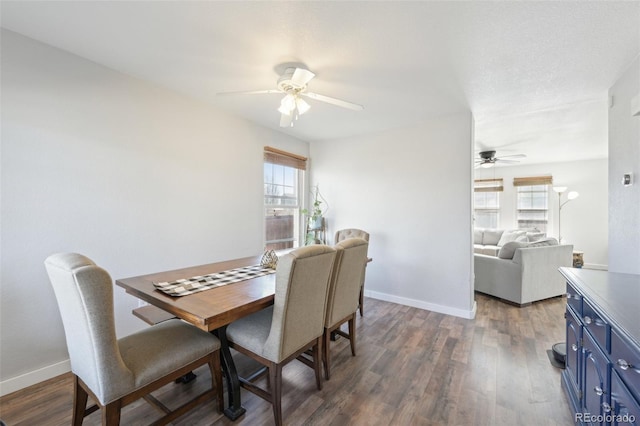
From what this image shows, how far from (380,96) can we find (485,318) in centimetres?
282

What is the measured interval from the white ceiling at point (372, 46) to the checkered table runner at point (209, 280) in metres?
1.66

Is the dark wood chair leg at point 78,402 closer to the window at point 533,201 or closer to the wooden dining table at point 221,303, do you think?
the wooden dining table at point 221,303

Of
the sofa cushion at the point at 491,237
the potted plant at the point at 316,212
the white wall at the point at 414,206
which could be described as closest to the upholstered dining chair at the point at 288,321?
the white wall at the point at 414,206

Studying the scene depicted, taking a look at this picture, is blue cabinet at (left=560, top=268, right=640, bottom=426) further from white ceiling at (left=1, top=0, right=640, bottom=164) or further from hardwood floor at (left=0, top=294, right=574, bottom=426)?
white ceiling at (left=1, top=0, right=640, bottom=164)

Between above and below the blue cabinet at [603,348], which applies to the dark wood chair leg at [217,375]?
below

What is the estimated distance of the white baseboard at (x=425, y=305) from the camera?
10.1 ft

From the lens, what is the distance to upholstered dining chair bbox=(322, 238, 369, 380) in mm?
1898

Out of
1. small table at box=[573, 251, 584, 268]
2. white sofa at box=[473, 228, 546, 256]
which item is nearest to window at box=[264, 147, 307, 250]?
white sofa at box=[473, 228, 546, 256]

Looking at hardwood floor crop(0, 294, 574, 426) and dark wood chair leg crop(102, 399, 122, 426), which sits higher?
dark wood chair leg crop(102, 399, 122, 426)

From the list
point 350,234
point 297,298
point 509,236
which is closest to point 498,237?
point 509,236

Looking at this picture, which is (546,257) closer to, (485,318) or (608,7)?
(485,318)

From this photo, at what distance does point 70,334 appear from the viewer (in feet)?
4.21

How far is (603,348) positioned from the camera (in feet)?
3.78

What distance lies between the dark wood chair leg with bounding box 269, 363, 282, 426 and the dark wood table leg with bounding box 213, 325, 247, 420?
28cm
